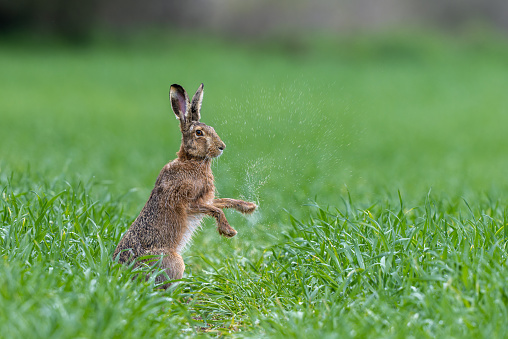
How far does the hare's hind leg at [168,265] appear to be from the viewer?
3818 mm

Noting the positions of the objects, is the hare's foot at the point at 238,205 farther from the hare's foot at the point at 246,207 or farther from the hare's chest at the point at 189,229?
the hare's chest at the point at 189,229

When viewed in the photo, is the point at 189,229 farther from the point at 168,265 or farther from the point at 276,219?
the point at 276,219

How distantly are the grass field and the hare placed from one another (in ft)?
0.72

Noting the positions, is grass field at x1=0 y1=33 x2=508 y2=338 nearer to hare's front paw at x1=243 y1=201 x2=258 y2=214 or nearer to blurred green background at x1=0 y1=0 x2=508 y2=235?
blurred green background at x1=0 y1=0 x2=508 y2=235

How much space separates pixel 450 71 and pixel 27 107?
15.2 meters

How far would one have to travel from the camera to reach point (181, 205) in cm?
396

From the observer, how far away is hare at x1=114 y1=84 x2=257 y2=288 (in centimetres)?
392

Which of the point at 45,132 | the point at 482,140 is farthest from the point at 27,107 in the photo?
the point at 482,140

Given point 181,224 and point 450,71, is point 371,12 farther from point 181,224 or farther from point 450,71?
point 181,224

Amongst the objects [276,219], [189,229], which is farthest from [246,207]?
[276,219]

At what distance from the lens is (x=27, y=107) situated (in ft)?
48.3

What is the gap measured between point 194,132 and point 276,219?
2.04 m

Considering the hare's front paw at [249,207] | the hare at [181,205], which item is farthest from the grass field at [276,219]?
the hare's front paw at [249,207]

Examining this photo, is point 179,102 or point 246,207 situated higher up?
point 179,102
